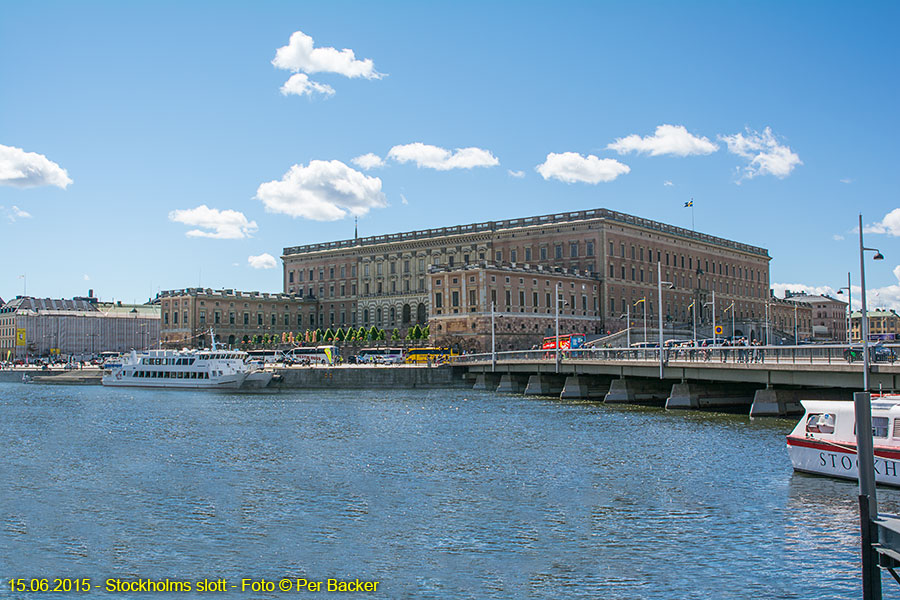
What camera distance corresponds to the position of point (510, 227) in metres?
149

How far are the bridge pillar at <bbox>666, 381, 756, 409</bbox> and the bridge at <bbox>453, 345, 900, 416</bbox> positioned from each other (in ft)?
0.24

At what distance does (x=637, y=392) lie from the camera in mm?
72875

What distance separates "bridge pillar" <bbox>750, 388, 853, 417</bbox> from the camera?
180 ft

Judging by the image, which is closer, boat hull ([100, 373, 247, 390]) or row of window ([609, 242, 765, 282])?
boat hull ([100, 373, 247, 390])

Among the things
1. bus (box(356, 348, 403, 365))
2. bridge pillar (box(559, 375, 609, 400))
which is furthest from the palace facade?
bridge pillar (box(559, 375, 609, 400))

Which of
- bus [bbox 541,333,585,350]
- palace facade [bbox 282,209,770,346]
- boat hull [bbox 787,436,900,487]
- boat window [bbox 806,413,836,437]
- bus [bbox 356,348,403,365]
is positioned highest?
palace facade [bbox 282,209,770,346]

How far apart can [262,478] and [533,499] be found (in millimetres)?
11423

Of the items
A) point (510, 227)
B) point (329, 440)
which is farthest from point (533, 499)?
point (510, 227)

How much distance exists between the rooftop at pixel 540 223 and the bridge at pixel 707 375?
51521 millimetres

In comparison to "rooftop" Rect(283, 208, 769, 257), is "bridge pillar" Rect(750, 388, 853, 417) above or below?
below

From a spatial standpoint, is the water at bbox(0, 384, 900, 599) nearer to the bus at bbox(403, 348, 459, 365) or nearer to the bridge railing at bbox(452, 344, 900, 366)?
the bridge railing at bbox(452, 344, 900, 366)

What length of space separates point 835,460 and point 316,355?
107692 mm

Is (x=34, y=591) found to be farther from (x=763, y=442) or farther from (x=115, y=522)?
(x=763, y=442)

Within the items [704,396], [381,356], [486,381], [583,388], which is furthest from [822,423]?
[381,356]
